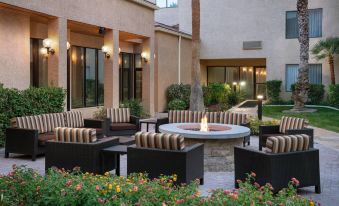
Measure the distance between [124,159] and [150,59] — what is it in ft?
36.0

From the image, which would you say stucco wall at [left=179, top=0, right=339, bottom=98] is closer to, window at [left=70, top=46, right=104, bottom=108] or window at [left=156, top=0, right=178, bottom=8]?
window at [left=156, top=0, right=178, bottom=8]

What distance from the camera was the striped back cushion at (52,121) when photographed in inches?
464

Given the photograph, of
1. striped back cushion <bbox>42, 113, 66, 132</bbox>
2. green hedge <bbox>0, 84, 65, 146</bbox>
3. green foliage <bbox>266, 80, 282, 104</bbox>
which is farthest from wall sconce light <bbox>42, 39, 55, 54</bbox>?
green foliage <bbox>266, 80, 282, 104</bbox>

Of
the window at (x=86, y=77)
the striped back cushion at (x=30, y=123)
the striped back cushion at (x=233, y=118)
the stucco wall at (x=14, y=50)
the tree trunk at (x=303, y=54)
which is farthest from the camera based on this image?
the tree trunk at (x=303, y=54)

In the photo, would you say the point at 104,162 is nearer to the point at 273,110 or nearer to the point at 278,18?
the point at 273,110

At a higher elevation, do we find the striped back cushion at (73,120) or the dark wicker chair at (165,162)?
the striped back cushion at (73,120)

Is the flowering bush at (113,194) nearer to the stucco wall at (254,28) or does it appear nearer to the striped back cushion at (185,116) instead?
the striped back cushion at (185,116)

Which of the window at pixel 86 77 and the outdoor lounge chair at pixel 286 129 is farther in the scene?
the window at pixel 86 77

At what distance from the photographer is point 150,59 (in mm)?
21250

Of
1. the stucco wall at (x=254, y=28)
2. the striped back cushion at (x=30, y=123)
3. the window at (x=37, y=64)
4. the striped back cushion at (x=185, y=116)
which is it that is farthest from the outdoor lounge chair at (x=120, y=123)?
the stucco wall at (x=254, y=28)

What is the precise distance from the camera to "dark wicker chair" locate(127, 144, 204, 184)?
777cm

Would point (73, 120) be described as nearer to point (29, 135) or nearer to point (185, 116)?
point (29, 135)

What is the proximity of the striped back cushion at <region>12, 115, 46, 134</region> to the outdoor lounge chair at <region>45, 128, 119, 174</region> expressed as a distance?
8.40 ft

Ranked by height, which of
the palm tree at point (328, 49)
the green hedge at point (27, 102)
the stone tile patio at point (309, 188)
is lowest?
the stone tile patio at point (309, 188)
